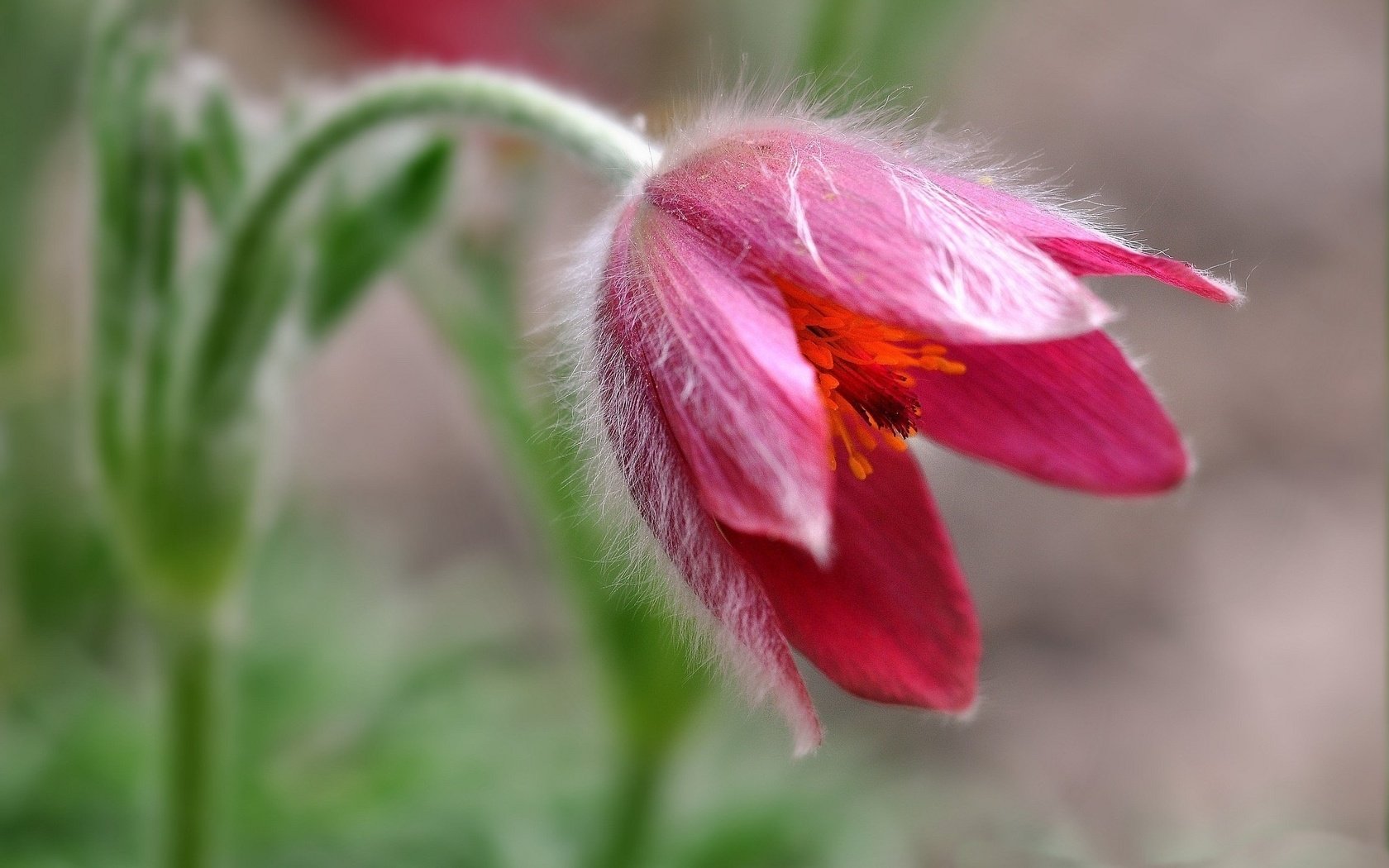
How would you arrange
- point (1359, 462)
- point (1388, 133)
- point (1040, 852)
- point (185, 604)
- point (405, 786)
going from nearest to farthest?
point (185, 604) → point (1040, 852) → point (405, 786) → point (1359, 462) → point (1388, 133)

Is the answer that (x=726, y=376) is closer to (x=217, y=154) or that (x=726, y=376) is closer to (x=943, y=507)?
(x=217, y=154)

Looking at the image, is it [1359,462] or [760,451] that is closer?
[760,451]

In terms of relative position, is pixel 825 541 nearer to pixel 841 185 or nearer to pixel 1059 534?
A: pixel 841 185

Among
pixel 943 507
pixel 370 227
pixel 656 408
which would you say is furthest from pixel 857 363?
pixel 943 507

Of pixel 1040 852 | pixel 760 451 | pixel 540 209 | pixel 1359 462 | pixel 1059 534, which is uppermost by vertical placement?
pixel 540 209

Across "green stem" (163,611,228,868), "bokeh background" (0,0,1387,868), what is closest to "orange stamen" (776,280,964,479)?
"bokeh background" (0,0,1387,868)

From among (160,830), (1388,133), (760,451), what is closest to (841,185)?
(760,451)

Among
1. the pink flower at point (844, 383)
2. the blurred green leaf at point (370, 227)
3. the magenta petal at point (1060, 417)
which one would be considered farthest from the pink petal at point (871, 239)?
the blurred green leaf at point (370, 227)
